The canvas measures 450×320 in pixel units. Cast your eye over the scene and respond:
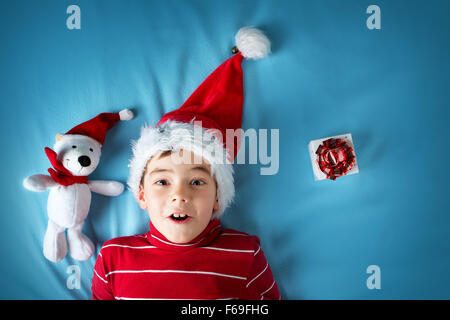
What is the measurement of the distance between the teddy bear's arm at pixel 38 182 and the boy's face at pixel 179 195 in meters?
0.38

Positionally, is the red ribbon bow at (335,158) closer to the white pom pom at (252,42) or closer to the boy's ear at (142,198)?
the white pom pom at (252,42)

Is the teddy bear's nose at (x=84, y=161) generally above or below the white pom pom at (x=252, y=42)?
below

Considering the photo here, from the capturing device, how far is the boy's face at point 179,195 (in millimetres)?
849

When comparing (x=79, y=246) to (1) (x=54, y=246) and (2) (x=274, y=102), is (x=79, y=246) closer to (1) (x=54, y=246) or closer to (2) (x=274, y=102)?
(1) (x=54, y=246)

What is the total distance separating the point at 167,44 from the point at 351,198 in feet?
3.11

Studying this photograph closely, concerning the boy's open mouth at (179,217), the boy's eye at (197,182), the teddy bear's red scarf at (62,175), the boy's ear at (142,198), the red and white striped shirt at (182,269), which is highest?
the teddy bear's red scarf at (62,175)

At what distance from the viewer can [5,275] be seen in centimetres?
115

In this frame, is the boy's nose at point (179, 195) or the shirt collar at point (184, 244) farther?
the shirt collar at point (184, 244)

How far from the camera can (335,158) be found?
103 cm

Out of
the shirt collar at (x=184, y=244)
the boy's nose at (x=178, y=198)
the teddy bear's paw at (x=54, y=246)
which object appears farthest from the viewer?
the teddy bear's paw at (x=54, y=246)

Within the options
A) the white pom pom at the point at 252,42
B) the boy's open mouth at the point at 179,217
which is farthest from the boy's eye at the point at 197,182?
the white pom pom at the point at 252,42

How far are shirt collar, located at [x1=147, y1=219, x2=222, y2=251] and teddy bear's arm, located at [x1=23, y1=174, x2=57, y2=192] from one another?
40cm

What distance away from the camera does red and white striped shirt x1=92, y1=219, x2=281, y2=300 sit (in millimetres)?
903

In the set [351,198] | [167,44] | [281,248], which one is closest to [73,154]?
[167,44]
